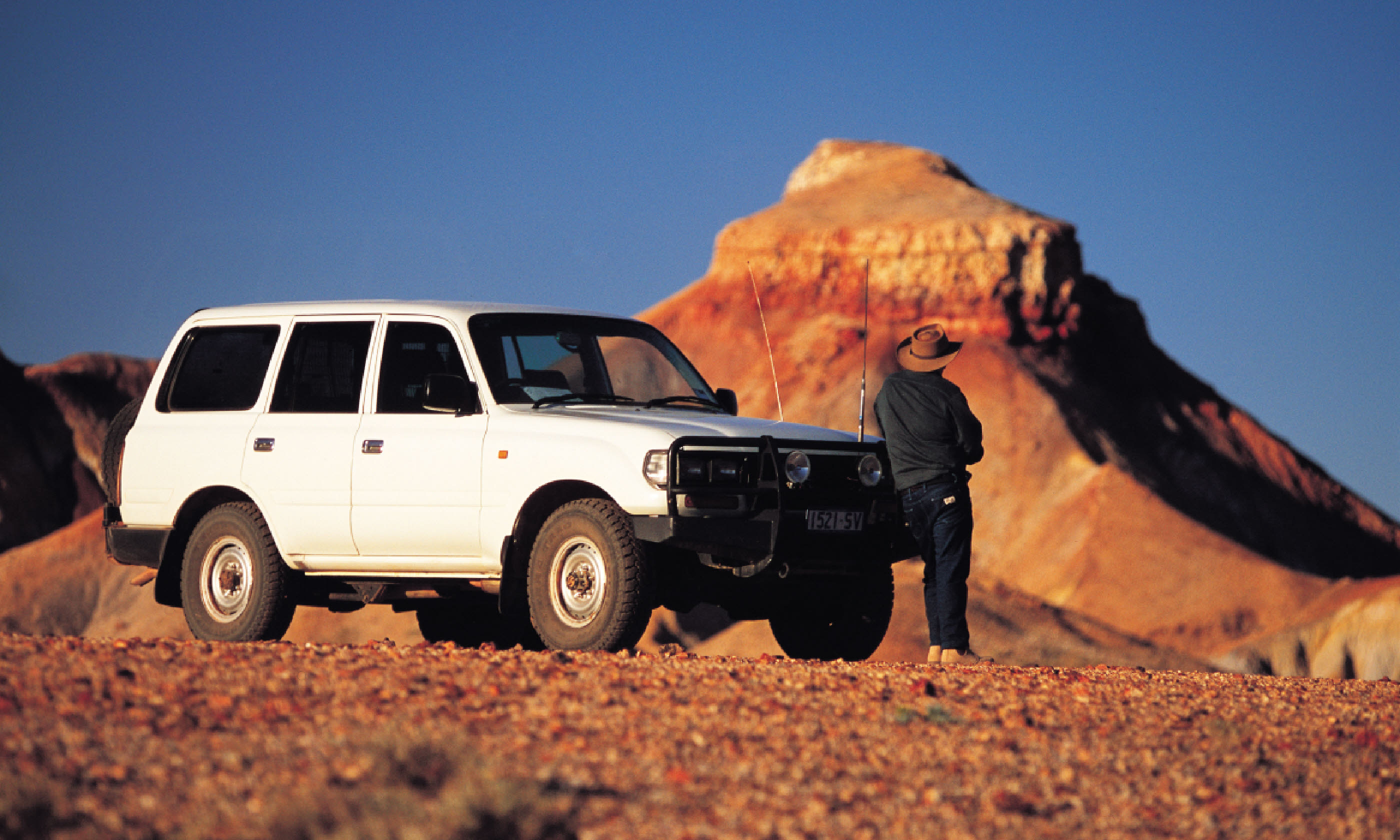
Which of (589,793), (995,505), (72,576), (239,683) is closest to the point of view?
(589,793)

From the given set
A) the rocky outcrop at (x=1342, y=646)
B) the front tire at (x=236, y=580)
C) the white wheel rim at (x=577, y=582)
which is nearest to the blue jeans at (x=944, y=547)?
the white wheel rim at (x=577, y=582)

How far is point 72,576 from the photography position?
158 ft

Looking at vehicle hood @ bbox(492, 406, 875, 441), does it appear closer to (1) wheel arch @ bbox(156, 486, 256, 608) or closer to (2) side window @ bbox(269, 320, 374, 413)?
(2) side window @ bbox(269, 320, 374, 413)

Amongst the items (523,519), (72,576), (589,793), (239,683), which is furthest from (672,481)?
(72,576)

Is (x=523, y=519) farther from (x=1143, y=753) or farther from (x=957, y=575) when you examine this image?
(x=1143, y=753)

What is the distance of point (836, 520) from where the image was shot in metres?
9.98

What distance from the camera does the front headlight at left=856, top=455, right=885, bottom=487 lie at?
1030 centimetres

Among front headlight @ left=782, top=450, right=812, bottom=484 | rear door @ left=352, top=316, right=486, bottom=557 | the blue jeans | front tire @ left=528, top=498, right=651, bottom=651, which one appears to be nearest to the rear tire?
the blue jeans

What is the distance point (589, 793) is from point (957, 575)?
5248mm

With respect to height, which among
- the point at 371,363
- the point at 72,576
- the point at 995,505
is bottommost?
the point at 72,576

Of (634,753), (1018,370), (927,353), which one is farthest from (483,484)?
(1018,370)

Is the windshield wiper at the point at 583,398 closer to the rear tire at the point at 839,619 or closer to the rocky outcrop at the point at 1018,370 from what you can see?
the rear tire at the point at 839,619

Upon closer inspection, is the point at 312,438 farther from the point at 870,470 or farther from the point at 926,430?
the point at 926,430

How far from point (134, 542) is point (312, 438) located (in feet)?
5.75
